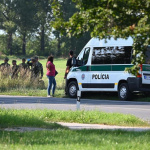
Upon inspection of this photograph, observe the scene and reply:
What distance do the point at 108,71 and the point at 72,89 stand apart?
2.30 metres

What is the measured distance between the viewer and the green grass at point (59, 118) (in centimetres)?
1380

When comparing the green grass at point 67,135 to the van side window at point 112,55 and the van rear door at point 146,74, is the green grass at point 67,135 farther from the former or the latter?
the van side window at point 112,55

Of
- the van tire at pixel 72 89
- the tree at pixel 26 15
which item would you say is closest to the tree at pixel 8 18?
the tree at pixel 26 15

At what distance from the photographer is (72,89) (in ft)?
80.9

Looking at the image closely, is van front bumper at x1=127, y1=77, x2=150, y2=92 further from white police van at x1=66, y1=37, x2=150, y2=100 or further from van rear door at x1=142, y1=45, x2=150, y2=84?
van rear door at x1=142, y1=45, x2=150, y2=84

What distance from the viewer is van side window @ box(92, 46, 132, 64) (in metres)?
22.2

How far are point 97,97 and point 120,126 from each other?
10708 millimetres

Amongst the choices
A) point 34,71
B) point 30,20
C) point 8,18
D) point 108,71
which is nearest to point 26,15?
point 30,20

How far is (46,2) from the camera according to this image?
105m

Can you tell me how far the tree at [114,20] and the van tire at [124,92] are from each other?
11401 mm

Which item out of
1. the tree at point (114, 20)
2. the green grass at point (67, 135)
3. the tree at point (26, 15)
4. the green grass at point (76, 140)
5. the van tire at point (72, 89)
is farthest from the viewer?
the tree at point (26, 15)

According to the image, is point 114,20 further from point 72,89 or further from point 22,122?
point 72,89

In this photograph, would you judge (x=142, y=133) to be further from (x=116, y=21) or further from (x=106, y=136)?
(x=116, y=21)

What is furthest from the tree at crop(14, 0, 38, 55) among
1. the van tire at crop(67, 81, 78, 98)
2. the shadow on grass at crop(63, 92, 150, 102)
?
the van tire at crop(67, 81, 78, 98)
